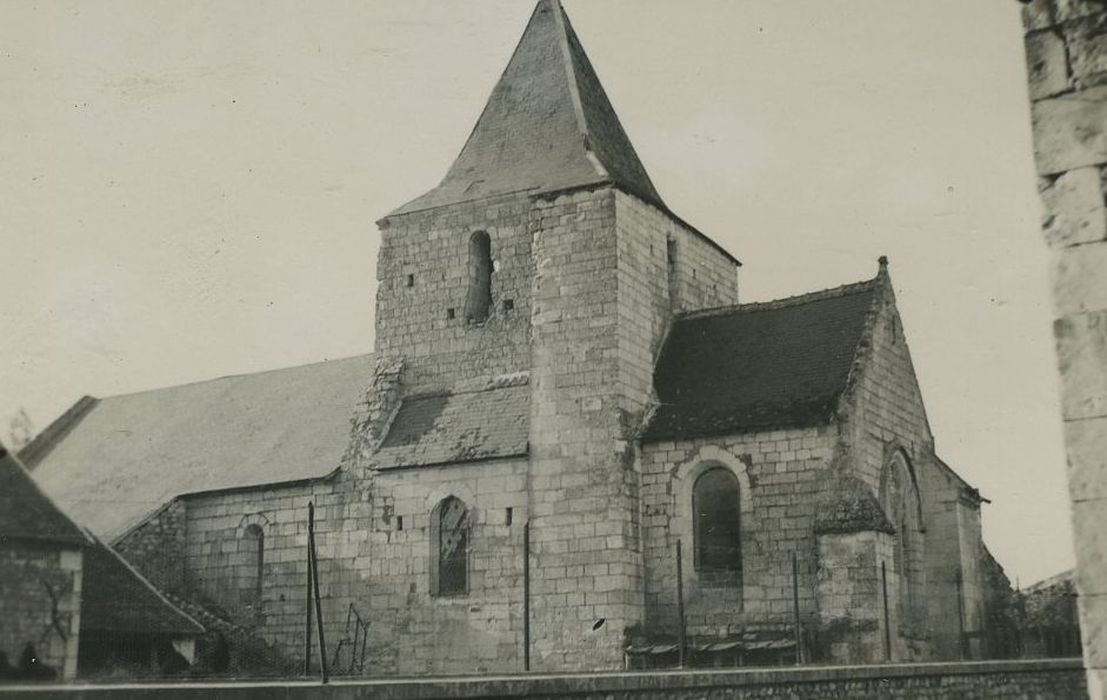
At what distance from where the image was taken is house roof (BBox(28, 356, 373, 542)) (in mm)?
27562

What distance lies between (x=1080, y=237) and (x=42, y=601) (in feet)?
50.6

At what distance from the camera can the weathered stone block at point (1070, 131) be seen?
586cm

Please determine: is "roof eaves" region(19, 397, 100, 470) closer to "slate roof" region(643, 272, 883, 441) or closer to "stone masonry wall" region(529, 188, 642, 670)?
"stone masonry wall" region(529, 188, 642, 670)

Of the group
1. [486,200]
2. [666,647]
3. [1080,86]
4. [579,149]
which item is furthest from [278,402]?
[1080,86]

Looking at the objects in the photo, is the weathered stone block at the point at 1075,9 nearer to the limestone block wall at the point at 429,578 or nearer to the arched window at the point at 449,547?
the limestone block wall at the point at 429,578

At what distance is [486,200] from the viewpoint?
26031mm

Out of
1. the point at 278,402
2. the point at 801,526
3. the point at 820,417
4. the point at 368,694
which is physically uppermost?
the point at 278,402

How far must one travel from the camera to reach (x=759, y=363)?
23.7 m

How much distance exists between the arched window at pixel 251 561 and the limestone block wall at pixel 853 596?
11210mm

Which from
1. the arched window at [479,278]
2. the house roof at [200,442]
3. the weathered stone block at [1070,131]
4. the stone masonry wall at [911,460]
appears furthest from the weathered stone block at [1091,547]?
the house roof at [200,442]

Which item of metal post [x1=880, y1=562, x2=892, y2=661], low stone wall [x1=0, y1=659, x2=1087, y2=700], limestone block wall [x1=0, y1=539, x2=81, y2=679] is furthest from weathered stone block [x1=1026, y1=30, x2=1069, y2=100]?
metal post [x1=880, y1=562, x2=892, y2=661]

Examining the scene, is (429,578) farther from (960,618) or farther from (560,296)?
(960,618)

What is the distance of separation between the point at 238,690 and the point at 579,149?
1833 cm

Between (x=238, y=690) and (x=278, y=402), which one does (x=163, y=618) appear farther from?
(x=238, y=690)
